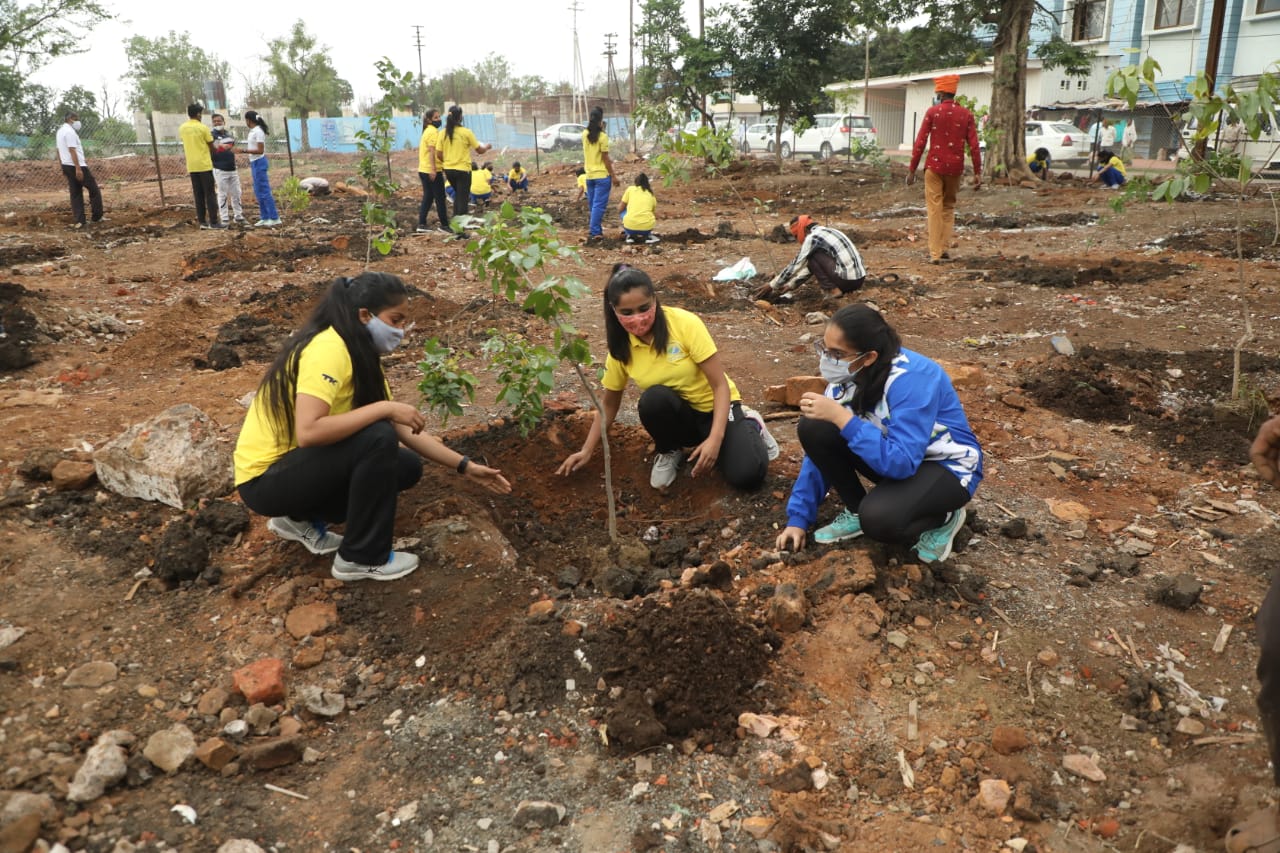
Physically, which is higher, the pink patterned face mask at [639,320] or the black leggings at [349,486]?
the pink patterned face mask at [639,320]

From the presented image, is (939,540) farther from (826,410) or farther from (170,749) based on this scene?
(170,749)

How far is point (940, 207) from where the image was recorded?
366 inches

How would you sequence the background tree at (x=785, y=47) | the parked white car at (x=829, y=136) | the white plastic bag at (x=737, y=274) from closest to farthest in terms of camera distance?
the white plastic bag at (x=737, y=274)
the background tree at (x=785, y=47)
the parked white car at (x=829, y=136)

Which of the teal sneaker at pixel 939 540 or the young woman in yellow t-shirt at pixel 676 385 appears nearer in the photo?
the teal sneaker at pixel 939 540

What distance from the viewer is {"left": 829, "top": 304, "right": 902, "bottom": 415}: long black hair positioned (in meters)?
2.91

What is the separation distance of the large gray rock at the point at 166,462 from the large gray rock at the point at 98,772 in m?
1.67

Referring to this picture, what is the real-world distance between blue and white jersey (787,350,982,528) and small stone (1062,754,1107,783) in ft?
3.34

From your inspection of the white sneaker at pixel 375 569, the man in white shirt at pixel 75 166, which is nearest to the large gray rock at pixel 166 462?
the white sneaker at pixel 375 569

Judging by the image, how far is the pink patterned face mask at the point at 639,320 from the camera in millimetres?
3564

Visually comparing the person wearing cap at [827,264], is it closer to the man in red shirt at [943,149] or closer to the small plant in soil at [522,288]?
the man in red shirt at [943,149]

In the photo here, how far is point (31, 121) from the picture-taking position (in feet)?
75.6

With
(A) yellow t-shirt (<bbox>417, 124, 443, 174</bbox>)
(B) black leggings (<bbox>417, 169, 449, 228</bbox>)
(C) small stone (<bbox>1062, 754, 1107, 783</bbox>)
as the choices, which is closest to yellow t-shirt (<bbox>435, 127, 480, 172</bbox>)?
(A) yellow t-shirt (<bbox>417, 124, 443, 174</bbox>)

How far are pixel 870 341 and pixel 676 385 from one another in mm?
1201

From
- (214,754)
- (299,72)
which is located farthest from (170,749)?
(299,72)
